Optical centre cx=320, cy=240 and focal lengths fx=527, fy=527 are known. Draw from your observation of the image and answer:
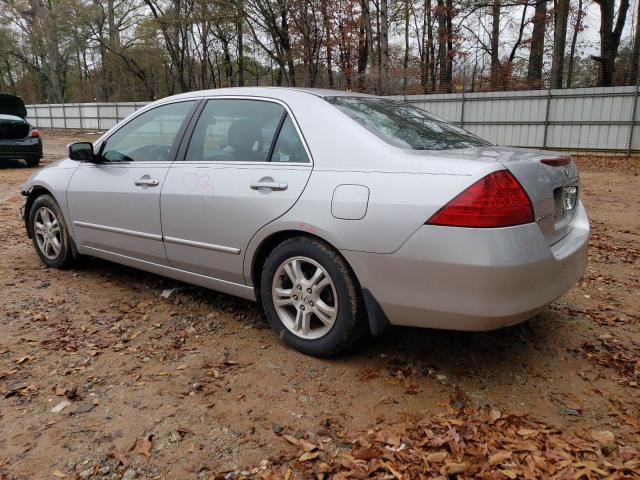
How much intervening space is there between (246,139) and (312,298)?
113cm

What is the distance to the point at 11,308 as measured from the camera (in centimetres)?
383

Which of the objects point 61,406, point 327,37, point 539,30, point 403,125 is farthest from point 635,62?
point 61,406

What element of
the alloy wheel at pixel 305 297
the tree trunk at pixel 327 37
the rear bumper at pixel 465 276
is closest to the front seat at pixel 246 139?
the alloy wheel at pixel 305 297

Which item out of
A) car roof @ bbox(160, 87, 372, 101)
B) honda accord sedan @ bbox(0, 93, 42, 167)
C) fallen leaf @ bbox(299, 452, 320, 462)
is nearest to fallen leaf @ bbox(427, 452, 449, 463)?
fallen leaf @ bbox(299, 452, 320, 462)

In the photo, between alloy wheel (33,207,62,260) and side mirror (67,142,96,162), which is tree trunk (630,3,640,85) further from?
alloy wheel (33,207,62,260)

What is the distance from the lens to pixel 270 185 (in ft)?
9.90

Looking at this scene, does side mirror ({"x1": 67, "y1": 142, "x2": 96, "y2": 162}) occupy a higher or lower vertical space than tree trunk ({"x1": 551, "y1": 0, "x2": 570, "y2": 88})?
lower

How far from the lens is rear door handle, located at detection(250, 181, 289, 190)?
2.97 metres

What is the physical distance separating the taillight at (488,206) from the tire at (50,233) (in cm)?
343

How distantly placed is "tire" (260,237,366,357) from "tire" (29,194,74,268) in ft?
7.62

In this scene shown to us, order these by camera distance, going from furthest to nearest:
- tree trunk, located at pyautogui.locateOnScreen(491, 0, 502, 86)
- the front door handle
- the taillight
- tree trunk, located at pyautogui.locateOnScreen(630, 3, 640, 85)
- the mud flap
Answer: tree trunk, located at pyautogui.locateOnScreen(491, 0, 502, 86) < tree trunk, located at pyautogui.locateOnScreen(630, 3, 640, 85) < the front door handle < the mud flap < the taillight

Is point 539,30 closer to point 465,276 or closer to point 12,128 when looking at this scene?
point 12,128

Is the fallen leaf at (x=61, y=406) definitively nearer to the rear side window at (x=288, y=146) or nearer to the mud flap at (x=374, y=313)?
the mud flap at (x=374, y=313)

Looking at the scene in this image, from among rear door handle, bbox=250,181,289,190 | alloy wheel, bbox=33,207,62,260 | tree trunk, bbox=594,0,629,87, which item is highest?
tree trunk, bbox=594,0,629,87
